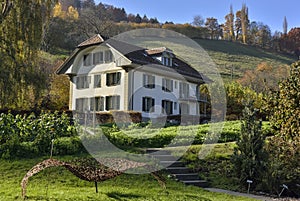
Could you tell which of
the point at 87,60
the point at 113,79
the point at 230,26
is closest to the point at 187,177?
the point at 113,79

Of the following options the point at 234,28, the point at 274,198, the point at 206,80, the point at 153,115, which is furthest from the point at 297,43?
the point at 274,198

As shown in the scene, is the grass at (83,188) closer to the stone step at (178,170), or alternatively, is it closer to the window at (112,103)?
the stone step at (178,170)

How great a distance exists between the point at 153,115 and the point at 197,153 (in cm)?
1676

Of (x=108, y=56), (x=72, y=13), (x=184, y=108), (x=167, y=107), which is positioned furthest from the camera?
(x=72, y=13)

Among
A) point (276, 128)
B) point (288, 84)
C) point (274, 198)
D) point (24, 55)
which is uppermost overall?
point (24, 55)

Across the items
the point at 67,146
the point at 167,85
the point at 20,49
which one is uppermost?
the point at 20,49

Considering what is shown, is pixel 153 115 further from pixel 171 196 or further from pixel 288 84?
pixel 171 196

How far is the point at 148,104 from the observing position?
29375mm

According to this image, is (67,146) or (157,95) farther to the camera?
(157,95)

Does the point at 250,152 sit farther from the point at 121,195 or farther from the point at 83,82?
the point at 83,82

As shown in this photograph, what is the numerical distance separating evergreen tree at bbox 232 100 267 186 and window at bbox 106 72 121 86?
18.8 meters

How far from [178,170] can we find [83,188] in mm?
3895

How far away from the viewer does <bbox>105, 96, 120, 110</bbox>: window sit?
28953 millimetres

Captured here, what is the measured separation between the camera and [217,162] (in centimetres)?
1258
